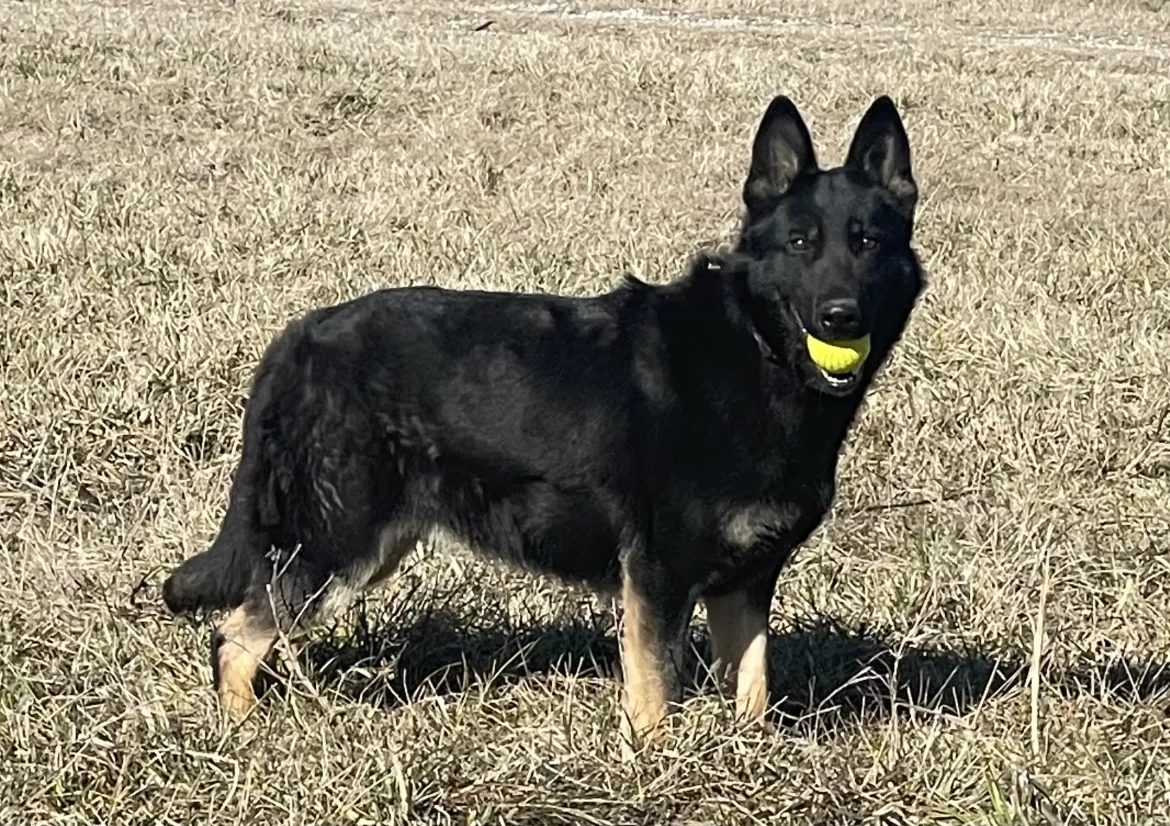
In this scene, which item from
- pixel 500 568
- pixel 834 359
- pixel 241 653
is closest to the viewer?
pixel 834 359

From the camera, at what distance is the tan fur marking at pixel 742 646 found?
165 inches

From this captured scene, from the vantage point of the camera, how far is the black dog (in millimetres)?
4039

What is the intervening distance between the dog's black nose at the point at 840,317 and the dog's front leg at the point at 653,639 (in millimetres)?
757

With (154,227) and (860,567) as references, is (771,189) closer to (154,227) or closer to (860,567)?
(860,567)

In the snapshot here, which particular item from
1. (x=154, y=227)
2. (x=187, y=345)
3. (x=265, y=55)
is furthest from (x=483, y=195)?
(x=265, y=55)

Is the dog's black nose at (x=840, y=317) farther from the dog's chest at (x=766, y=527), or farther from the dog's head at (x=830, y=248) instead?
the dog's chest at (x=766, y=527)

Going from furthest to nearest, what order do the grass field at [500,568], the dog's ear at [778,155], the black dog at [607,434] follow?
1. the dog's ear at [778,155]
2. the black dog at [607,434]
3. the grass field at [500,568]

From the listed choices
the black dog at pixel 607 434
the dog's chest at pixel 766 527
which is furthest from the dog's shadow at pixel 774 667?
the dog's chest at pixel 766 527

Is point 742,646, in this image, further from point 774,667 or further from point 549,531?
point 549,531

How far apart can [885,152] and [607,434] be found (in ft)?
3.92

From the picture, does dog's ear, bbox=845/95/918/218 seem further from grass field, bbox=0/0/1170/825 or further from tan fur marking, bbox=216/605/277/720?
tan fur marking, bbox=216/605/277/720

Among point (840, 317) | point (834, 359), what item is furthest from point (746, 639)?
point (840, 317)

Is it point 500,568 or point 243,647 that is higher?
point 243,647

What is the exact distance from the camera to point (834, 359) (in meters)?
4.04
